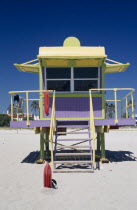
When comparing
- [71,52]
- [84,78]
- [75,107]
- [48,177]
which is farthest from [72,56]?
[48,177]

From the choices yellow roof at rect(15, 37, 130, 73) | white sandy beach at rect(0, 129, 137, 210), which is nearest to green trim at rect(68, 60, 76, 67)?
yellow roof at rect(15, 37, 130, 73)

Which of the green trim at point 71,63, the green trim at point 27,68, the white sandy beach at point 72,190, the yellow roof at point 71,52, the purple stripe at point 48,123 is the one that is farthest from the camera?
the green trim at point 27,68

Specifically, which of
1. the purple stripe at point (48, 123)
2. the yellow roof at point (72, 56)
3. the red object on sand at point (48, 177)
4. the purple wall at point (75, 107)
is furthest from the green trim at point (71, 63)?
the red object on sand at point (48, 177)

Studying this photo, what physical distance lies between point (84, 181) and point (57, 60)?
17.2 feet

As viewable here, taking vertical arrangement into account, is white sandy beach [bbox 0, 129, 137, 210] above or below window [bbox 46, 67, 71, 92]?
below

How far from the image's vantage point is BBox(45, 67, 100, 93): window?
11.5 m

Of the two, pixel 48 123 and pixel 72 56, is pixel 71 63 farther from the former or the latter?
pixel 48 123

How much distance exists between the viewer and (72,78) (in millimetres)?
11438

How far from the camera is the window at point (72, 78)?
11453mm

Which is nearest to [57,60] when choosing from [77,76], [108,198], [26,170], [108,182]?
[77,76]

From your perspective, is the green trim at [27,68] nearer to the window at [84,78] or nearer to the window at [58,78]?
the window at [58,78]

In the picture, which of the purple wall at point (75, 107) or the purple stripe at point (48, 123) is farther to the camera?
the purple wall at point (75, 107)

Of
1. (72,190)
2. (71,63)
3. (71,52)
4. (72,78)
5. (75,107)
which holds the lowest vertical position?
(72,190)

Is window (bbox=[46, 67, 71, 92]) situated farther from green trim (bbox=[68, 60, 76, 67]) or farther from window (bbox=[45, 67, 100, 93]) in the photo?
green trim (bbox=[68, 60, 76, 67])
